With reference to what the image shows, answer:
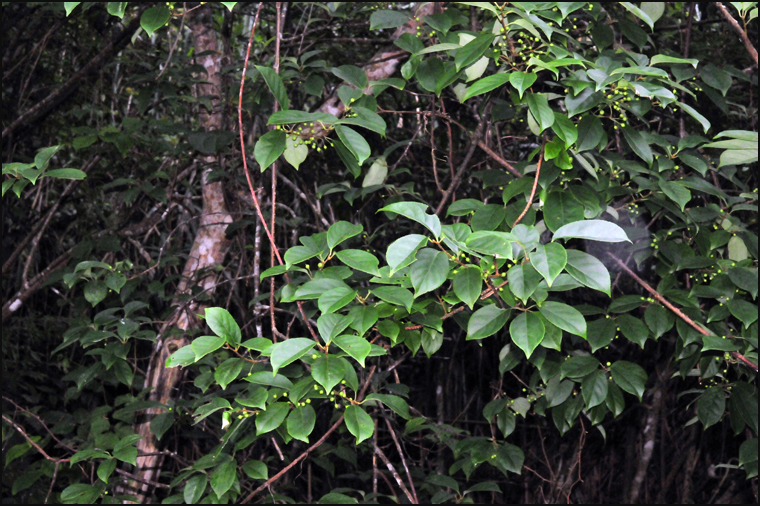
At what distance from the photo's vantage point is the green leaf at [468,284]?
90 centimetres

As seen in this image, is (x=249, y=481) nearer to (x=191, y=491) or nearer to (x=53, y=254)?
(x=191, y=491)

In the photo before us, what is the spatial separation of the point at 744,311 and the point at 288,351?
2.88 feet

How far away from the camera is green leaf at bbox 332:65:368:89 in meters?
1.34

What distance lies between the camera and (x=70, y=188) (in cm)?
189

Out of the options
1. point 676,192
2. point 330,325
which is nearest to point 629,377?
point 676,192

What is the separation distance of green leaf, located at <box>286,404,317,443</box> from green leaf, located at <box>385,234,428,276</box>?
347mm

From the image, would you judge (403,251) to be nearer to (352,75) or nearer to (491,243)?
(491,243)

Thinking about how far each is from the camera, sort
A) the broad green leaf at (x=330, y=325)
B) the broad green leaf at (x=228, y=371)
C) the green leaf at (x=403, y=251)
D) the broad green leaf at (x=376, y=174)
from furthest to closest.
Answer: the broad green leaf at (x=376, y=174), the broad green leaf at (x=228, y=371), the broad green leaf at (x=330, y=325), the green leaf at (x=403, y=251)

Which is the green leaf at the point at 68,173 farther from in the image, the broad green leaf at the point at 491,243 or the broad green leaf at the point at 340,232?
the broad green leaf at the point at 491,243

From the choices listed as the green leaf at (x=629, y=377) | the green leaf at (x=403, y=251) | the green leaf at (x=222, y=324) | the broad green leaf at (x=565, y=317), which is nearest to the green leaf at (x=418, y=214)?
the green leaf at (x=403, y=251)

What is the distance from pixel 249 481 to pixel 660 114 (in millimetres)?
1438

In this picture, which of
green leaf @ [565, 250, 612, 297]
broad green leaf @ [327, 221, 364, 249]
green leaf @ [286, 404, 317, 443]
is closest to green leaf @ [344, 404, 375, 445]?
green leaf @ [286, 404, 317, 443]

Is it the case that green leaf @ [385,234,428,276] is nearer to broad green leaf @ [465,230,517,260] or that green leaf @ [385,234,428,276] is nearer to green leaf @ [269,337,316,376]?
broad green leaf @ [465,230,517,260]

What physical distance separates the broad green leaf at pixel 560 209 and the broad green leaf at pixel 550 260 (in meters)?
0.30
